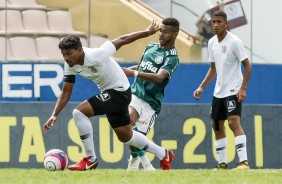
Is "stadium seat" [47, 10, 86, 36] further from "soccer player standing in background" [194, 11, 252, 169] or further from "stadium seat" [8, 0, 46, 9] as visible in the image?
"soccer player standing in background" [194, 11, 252, 169]

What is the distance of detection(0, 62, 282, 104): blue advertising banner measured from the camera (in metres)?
17.1

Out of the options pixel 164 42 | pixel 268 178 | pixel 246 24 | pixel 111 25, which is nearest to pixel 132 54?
pixel 111 25

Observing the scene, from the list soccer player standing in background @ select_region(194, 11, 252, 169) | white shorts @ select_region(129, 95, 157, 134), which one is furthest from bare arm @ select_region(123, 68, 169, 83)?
soccer player standing in background @ select_region(194, 11, 252, 169)

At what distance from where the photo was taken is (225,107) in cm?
1300

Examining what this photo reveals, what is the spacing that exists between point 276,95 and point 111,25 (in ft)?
9.72

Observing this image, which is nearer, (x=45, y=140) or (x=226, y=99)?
(x=226, y=99)

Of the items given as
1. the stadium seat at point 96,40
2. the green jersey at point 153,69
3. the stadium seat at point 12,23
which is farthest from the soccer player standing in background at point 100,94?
the stadium seat at point 12,23

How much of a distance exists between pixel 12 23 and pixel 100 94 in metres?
6.28

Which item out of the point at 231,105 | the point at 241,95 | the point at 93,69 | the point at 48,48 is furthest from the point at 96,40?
the point at 93,69

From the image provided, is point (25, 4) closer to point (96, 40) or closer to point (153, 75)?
point (96, 40)

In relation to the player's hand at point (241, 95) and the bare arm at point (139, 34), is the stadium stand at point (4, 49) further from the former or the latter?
the bare arm at point (139, 34)

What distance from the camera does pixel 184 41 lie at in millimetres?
17859

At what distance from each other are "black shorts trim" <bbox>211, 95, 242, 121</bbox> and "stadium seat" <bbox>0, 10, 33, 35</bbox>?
18.2 feet

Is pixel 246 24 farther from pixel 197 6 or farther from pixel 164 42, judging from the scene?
pixel 164 42
